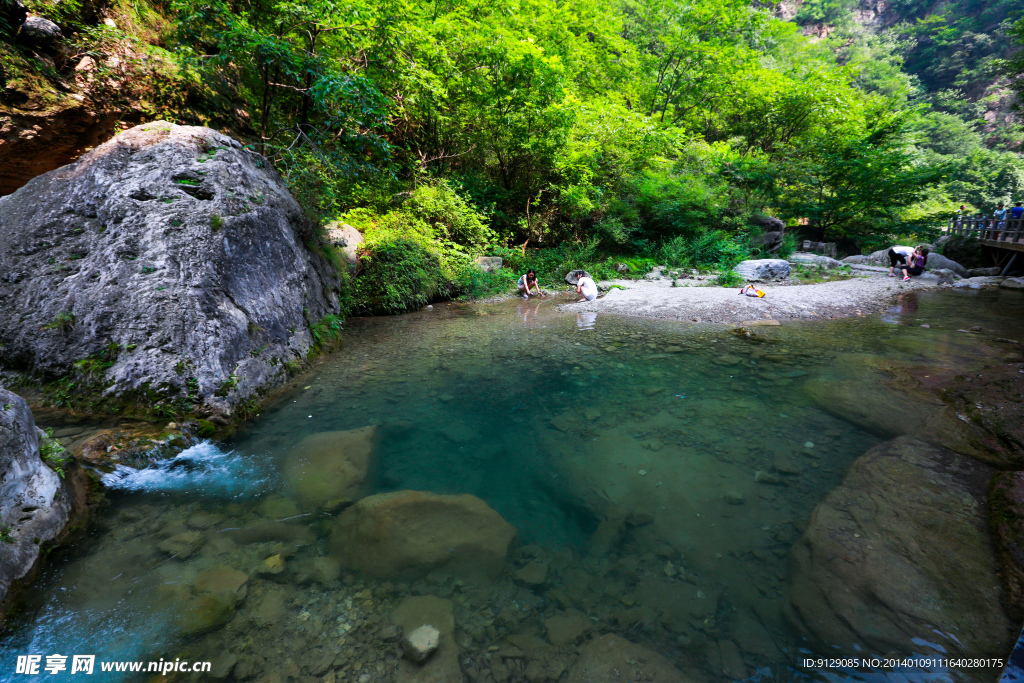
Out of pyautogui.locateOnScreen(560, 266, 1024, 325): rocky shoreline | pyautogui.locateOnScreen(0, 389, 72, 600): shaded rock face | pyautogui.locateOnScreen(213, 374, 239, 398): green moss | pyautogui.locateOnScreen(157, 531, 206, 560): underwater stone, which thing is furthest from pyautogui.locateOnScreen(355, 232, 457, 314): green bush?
pyautogui.locateOnScreen(157, 531, 206, 560): underwater stone

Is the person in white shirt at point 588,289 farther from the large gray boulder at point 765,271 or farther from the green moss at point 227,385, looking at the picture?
the green moss at point 227,385

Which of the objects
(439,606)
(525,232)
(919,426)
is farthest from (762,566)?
(525,232)

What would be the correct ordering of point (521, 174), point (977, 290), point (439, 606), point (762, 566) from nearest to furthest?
1. point (439, 606)
2. point (762, 566)
3. point (977, 290)
4. point (521, 174)

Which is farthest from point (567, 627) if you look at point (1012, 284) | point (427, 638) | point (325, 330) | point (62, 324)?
point (1012, 284)

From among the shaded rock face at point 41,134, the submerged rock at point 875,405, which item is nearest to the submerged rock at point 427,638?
the submerged rock at point 875,405

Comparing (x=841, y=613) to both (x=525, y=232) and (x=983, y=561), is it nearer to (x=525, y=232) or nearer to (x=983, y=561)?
(x=983, y=561)

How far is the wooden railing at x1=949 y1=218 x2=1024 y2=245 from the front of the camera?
44.6ft

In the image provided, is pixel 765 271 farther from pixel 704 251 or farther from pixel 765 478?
pixel 765 478

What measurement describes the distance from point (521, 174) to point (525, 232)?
7.73 feet

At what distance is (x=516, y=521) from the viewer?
3.20 meters

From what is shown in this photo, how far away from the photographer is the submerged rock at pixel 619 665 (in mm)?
2037

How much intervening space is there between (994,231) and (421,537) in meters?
24.3

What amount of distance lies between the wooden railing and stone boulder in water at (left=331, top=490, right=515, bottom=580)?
21.2m

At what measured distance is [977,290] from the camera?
1250 cm
